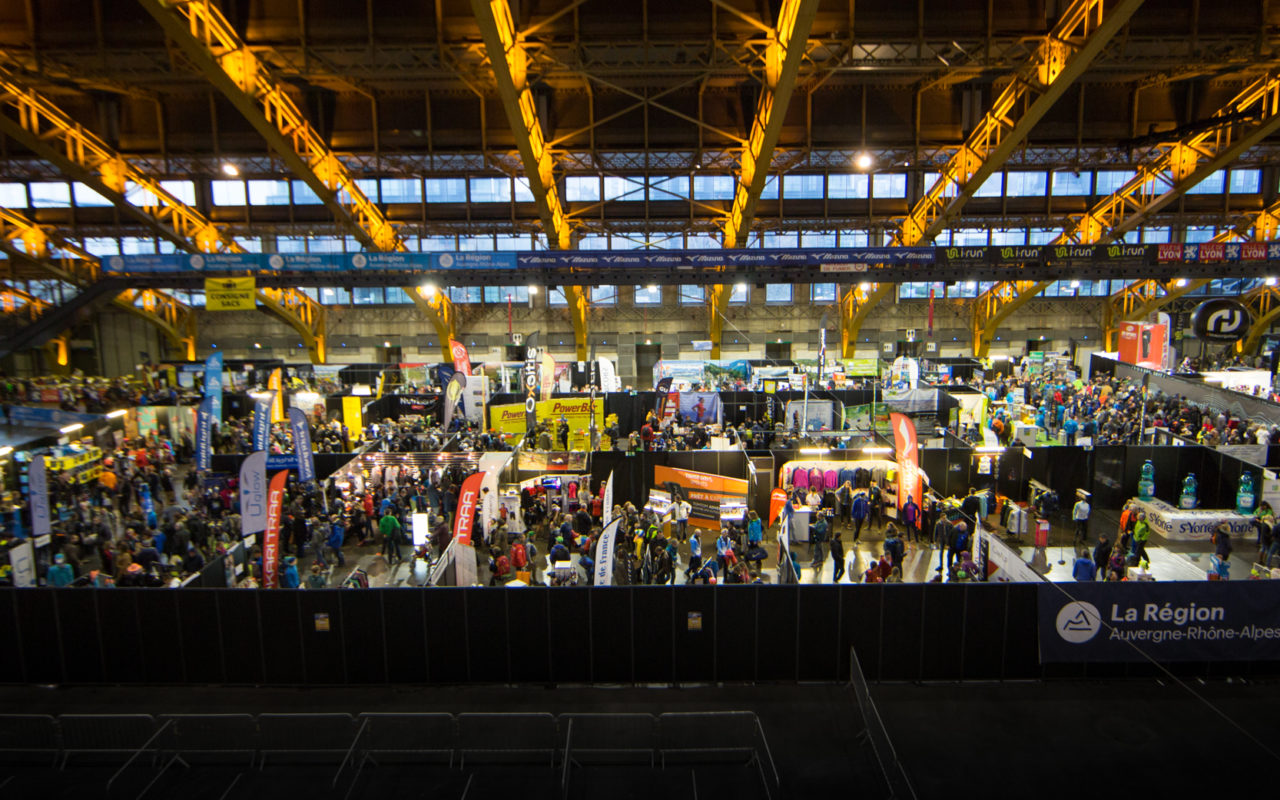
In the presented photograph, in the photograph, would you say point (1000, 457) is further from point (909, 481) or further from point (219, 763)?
point (219, 763)

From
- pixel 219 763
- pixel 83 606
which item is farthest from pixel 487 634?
pixel 83 606

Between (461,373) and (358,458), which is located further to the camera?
(461,373)

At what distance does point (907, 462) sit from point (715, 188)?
18.2m

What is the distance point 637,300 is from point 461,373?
15266mm

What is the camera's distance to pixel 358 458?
17656mm

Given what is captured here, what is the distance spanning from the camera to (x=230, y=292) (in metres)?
22.7

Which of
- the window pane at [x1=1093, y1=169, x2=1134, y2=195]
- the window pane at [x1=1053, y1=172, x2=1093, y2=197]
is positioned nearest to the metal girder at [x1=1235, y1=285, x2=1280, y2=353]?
the window pane at [x1=1093, y1=169, x2=1134, y2=195]

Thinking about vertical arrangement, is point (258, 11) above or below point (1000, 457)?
above

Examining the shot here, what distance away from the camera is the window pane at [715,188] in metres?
30.0

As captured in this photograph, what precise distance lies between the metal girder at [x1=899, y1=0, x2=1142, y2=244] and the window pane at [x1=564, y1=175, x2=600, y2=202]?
13.2 metres

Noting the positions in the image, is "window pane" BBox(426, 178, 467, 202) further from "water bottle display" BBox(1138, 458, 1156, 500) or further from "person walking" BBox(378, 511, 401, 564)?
"water bottle display" BBox(1138, 458, 1156, 500)

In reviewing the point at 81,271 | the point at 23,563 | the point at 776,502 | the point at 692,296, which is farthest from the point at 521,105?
the point at 81,271

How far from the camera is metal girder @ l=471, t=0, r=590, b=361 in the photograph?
560 inches

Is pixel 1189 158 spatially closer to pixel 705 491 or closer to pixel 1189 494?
pixel 1189 494
